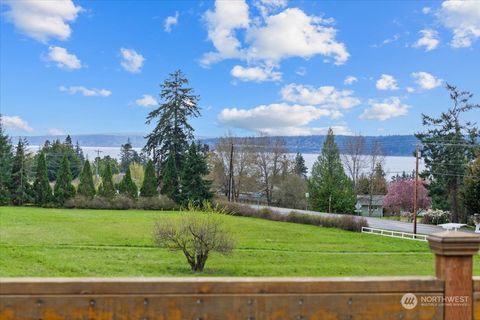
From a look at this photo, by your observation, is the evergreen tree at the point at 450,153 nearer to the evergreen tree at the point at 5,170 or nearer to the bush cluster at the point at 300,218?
the bush cluster at the point at 300,218

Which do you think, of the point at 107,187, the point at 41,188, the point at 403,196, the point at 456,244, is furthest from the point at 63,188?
the point at 456,244

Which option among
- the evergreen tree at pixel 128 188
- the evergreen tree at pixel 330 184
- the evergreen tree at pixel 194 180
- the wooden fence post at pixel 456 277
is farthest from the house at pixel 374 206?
the wooden fence post at pixel 456 277

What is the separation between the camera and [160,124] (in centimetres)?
4928

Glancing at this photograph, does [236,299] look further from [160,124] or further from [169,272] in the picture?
[160,124]

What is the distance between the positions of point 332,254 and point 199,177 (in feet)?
70.1

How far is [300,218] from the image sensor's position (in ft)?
108

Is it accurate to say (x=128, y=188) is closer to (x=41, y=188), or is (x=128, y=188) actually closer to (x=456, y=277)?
(x=41, y=188)

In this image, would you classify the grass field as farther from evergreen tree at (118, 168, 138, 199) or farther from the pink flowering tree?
the pink flowering tree

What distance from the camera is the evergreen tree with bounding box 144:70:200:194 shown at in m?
48.2

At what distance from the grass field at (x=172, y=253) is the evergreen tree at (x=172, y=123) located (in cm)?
1763

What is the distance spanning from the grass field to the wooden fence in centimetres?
1147

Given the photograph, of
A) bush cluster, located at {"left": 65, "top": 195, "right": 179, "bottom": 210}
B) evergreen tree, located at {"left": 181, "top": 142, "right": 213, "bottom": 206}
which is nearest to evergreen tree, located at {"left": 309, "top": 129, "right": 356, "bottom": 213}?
evergreen tree, located at {"left": 181, "top": 142, "right": 213, "bottom": 206}

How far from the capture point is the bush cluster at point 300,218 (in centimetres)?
3067

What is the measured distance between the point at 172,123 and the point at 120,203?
1165 centimetres
